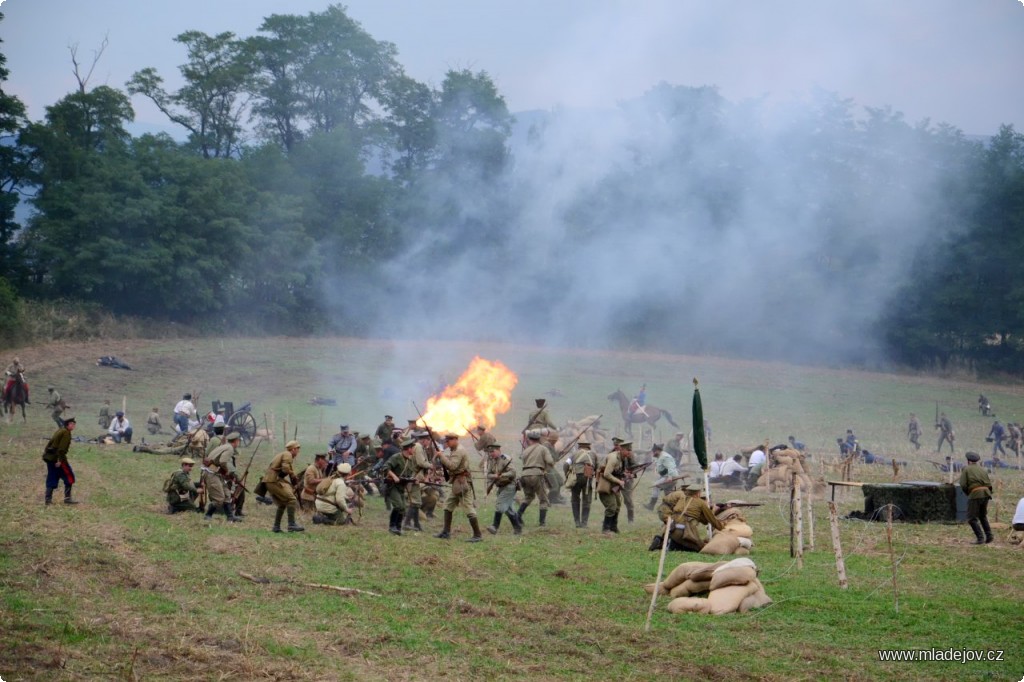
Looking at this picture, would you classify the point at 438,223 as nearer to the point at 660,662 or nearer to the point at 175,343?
the point at 175,343

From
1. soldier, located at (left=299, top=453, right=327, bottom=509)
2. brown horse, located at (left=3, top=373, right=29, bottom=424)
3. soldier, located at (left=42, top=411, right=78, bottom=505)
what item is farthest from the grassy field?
brown horse, located at (left=3, top=373, right=29, bottom=424)

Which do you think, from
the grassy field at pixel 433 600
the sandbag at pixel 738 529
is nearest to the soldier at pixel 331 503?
the grassy field at pixel 433 600

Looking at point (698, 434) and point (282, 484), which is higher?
point (698, 434)

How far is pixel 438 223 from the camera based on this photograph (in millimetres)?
53375

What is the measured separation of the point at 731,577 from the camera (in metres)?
13.2

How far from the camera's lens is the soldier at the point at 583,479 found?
67.1 ft

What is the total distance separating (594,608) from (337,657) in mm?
3610

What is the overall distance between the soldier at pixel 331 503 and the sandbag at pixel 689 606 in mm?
7959

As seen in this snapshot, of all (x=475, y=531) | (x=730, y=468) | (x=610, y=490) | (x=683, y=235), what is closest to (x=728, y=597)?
(x=475, y=531)

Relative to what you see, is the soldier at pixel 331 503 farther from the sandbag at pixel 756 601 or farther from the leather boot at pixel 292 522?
the sandbag at pixel 756 601

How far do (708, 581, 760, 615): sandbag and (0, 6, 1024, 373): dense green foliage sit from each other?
36562 mm

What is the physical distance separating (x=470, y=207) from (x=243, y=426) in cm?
2355

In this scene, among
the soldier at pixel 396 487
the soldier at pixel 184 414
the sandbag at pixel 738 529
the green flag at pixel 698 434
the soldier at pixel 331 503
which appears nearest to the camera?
the green flag at pixel 698 434

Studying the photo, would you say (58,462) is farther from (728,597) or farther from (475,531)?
(728,597)
